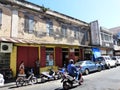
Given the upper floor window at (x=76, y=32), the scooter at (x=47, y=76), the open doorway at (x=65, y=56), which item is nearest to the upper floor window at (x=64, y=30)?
the open doorway at (x=65, y=56)

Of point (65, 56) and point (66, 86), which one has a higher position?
point (65, 56)

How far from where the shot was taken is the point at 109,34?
1453 inches

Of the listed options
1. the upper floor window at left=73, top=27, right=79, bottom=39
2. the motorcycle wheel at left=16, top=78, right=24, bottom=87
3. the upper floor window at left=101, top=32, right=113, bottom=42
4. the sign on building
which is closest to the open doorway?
the upper floor window at left=73, top=27, right=79, bottom=39

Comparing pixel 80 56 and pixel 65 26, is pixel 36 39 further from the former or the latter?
pixel 80 56

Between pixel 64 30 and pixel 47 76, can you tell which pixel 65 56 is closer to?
pixel 64 30

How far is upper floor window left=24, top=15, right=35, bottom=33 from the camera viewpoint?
17.7m

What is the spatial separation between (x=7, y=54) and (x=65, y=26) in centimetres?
1023

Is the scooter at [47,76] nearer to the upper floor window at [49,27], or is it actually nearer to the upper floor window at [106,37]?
the upper floor window at [49,27]

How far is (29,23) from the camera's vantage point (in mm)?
18031

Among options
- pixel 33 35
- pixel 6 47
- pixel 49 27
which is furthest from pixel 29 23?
pixel 6 47

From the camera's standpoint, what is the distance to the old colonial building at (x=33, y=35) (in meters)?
15.5

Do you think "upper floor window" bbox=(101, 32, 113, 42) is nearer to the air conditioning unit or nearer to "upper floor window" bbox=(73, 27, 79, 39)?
"upper floor window" bbox=(73, 27, 79, 39)

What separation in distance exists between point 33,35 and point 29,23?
4.29ft

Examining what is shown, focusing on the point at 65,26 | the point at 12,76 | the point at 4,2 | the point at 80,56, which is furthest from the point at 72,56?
the point at 4,2
